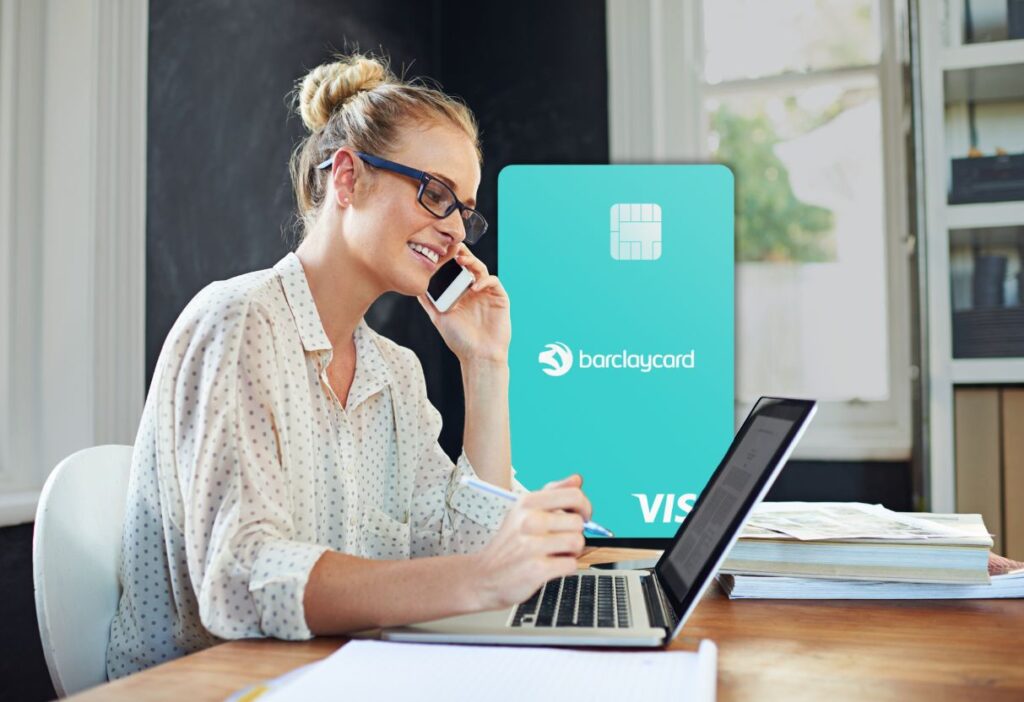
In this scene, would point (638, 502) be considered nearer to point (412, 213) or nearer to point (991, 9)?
point (412, 213)

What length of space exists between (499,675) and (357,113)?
97 centimetres

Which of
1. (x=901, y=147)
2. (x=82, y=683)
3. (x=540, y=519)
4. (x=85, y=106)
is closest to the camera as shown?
(x=540, y=519)

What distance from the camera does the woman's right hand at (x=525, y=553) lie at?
0.90 meters

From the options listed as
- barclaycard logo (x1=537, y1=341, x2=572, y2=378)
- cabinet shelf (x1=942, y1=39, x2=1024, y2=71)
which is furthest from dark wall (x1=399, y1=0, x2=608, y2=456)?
cabinet shelf (x1=942, y1=39, x2=1024, y2=71)

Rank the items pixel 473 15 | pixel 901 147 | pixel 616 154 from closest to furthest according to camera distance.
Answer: pixel 901 147 < pixel 616 154 < pixel 473 15

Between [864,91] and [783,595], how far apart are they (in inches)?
89.9

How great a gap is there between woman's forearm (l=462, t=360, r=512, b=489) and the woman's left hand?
69 millimetres

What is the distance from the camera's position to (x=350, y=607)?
94 centimetres

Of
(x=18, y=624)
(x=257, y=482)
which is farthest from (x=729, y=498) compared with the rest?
(x=18, y=624)

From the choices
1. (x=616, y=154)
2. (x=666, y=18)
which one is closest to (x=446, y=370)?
(x=616, y=154)

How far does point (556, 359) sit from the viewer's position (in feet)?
8.34

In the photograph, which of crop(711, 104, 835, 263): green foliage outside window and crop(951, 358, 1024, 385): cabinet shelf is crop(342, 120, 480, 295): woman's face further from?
crop(711, 104, 835, 263): green foliage outside window

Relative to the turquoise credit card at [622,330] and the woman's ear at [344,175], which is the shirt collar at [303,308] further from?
the turquoise credit card at [622,330]

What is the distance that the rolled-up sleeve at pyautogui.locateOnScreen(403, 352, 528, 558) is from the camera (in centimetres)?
149
